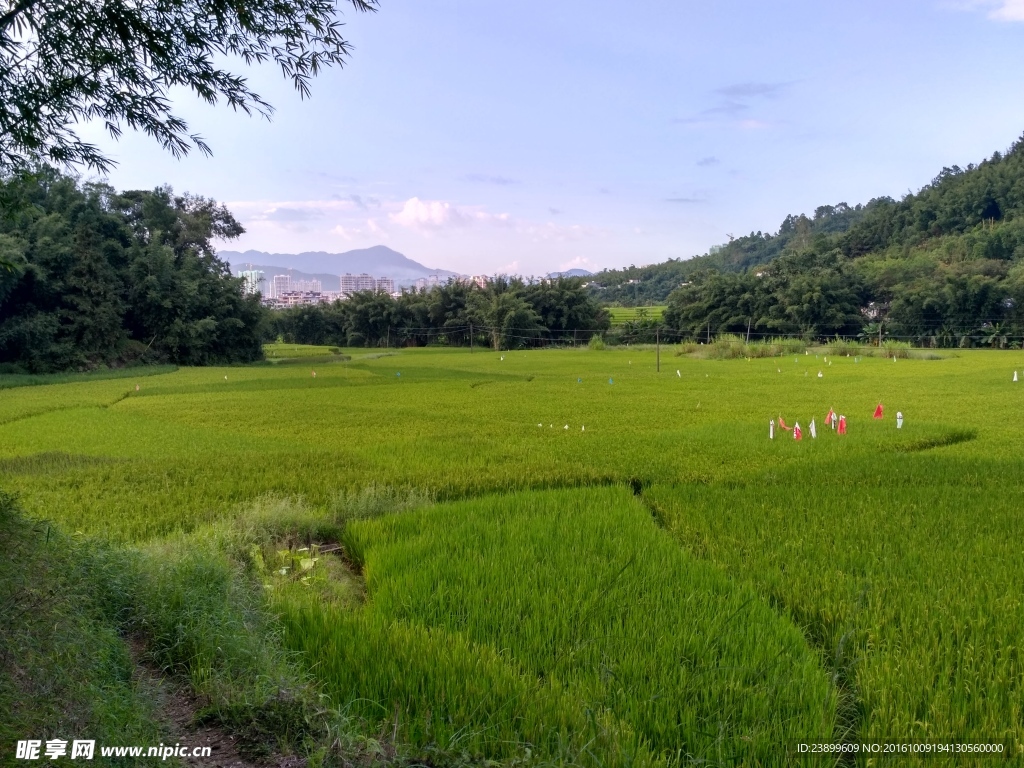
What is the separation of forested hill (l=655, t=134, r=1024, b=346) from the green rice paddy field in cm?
3479

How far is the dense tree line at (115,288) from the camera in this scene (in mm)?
28175

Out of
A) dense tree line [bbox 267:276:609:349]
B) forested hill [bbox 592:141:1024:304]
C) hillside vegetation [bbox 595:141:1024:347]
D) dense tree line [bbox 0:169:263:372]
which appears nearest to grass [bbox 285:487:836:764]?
dense tree line [bbox 0:169:263:372]

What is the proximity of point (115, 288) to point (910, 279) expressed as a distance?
2181 inches

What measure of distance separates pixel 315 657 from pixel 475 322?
51498 mm

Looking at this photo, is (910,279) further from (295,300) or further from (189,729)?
(295,300)

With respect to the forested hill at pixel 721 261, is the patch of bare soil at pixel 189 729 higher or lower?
lower

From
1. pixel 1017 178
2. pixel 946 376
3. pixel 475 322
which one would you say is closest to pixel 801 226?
pixel 1017 178

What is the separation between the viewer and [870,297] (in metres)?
48.5

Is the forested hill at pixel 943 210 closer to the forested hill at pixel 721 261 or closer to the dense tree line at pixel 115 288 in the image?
the forested hill at pixel 721 261

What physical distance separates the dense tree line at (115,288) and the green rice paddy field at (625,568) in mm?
20578

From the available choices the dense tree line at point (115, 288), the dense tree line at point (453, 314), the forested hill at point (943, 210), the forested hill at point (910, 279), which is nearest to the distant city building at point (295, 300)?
the dense tree line at point (453, 314)

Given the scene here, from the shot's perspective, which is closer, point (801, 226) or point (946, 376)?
point (946, 376)

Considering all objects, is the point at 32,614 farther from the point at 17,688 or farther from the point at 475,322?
the point at 475,322

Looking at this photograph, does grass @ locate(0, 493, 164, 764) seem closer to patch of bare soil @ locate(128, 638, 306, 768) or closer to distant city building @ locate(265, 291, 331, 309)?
patch of bare soil @ locate(128, 638, 306, 768)
